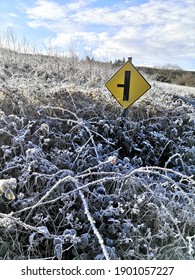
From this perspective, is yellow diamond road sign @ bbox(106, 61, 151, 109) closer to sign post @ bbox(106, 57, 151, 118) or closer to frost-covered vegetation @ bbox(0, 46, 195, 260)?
sign post @ bbox(106, 57, 151, 118)

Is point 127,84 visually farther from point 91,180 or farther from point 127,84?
point 91,180

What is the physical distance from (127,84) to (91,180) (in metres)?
1.82

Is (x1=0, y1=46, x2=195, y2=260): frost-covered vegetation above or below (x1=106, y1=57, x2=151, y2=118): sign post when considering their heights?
below

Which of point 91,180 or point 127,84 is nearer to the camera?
point 91,180

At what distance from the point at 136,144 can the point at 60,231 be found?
2.02 metres

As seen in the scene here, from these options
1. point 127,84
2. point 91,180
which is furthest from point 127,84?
point 91,180

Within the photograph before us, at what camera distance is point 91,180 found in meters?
3.22

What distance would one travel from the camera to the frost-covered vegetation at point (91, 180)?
7.79ft

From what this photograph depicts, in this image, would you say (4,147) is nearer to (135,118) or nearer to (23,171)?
(23,171)

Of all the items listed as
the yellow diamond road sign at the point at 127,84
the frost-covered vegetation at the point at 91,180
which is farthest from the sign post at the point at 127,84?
the frost-covered vegetation at the point at 91,180

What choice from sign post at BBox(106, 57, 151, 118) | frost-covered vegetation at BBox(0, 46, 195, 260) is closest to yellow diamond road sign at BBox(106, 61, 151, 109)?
sign post at BBox(106, 57, 151, 118)

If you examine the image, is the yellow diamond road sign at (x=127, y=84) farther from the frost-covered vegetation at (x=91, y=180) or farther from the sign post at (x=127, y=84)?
the frost-covered vegetation at (x=91, y=180)

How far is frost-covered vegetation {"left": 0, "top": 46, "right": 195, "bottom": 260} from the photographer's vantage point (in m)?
2.38

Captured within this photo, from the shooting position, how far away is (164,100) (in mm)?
5984
